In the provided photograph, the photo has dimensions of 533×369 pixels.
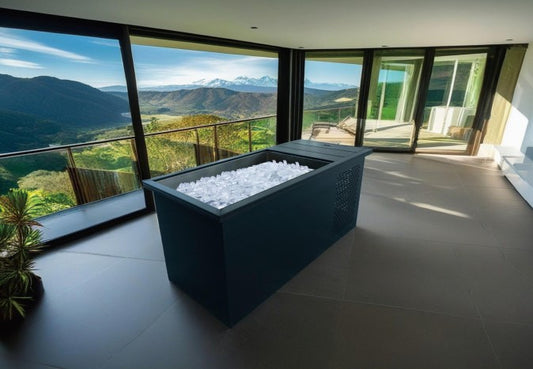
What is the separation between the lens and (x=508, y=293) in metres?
1.96

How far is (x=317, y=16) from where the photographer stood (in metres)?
2.65

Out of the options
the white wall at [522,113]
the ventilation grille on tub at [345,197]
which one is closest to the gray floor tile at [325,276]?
the ventilation grille on tub at [345,197]

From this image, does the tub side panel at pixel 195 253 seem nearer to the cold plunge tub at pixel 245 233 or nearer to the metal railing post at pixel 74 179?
the cold plunge tub at pixel 245 233

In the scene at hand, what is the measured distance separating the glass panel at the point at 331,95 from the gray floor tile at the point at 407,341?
4932 mm

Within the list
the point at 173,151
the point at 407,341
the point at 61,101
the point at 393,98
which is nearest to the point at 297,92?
the point at 393,98

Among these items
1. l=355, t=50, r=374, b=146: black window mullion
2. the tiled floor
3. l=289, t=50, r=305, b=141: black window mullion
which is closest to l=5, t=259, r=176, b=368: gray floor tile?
the tiled floor

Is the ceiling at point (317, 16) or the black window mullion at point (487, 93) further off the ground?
the ceiling at point (317, 16)

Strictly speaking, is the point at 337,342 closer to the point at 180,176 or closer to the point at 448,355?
the point at 448,355

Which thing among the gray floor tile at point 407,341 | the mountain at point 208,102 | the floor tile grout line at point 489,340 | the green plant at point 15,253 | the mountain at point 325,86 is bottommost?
the gray floor tile at point 407,341

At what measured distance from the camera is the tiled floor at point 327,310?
4.95 feet

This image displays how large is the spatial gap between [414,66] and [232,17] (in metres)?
4.47

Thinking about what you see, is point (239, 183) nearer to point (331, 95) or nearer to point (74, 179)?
point (74, 179)

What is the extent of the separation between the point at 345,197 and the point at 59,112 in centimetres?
→ 495


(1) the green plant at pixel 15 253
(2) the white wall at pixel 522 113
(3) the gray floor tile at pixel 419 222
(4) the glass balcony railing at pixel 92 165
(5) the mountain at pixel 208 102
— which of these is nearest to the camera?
(1) the green plant at pixel 15 253
